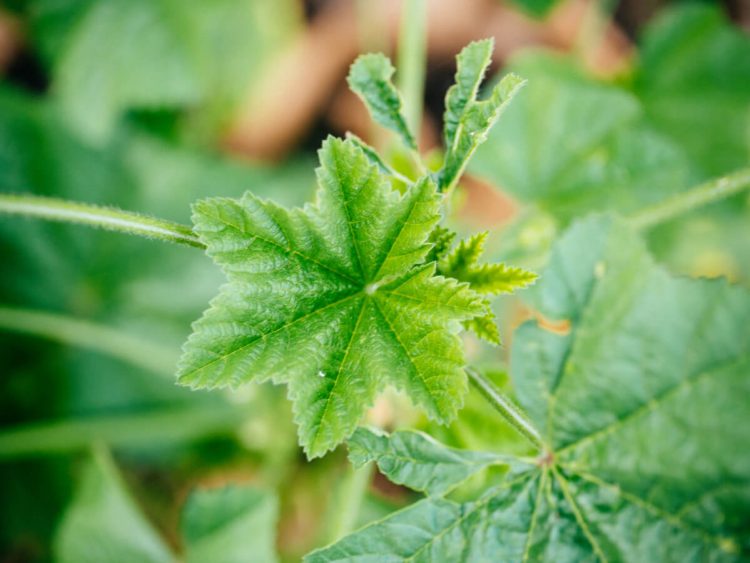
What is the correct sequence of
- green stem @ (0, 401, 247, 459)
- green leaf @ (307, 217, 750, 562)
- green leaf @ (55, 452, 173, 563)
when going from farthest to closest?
green stem @ (0, 401, 247, 459) → green leaf @ (55, 452, 173, 563) → green leaf @ (307, 217, 750, 562)

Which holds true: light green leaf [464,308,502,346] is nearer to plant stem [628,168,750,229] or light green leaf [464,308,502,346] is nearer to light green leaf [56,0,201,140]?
plant stem [628,168,750,229]

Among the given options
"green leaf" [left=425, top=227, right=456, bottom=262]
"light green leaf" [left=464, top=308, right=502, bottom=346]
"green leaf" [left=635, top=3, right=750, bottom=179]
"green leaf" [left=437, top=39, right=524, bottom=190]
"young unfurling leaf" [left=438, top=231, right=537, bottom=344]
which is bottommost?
"light green leaf" [left=464, top=308, right=502, bottom=346]

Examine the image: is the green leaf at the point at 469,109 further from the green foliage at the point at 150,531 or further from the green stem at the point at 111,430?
the green stem at the point at 111,430

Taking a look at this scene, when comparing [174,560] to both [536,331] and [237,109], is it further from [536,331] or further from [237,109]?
[237,109]

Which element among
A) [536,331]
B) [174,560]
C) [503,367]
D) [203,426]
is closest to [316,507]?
[203,426]

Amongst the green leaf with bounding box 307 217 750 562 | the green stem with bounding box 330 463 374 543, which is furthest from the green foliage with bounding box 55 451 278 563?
the green leaf with bounding box 307 217 750 562

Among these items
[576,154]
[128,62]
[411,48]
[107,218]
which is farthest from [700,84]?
[107,218]

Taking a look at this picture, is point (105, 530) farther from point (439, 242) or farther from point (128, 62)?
point (128, 62)
